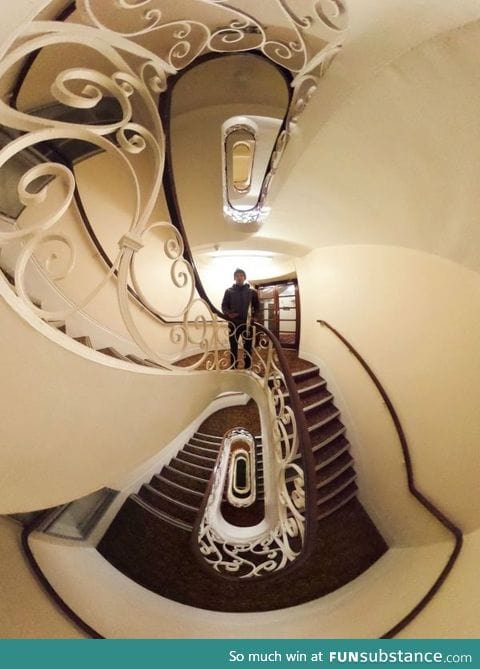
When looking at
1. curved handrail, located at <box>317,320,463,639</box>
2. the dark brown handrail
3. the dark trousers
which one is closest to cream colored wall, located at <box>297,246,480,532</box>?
curved handrail, located at <box>317,320,463,639</box>

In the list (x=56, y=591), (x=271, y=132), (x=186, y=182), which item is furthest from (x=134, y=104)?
(x=56, y=591)

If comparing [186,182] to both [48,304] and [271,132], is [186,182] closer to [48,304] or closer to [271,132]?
[271,132]

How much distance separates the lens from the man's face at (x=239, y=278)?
0.92m

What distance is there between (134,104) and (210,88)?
297 mm

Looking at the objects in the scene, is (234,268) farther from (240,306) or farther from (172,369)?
(172,369)

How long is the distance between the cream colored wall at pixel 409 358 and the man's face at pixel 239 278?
0.64 ft

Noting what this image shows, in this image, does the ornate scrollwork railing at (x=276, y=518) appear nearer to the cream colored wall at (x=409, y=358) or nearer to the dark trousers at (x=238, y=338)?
the dark trousers at (x=238, y=338)

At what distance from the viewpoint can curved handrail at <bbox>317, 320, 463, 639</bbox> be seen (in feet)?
2.16

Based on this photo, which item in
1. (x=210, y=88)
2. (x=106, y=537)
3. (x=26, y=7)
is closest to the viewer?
(x=26, y=7)

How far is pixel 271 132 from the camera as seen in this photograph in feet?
2.90

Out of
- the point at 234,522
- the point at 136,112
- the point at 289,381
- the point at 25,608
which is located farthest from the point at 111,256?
the point at 234,522

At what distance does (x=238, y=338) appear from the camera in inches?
46.8

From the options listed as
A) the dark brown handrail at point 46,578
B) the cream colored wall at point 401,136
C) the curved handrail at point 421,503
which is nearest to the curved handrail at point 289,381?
the curved handrail at point 421,503

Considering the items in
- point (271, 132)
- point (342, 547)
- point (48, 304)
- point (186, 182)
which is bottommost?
point (342, 547)
